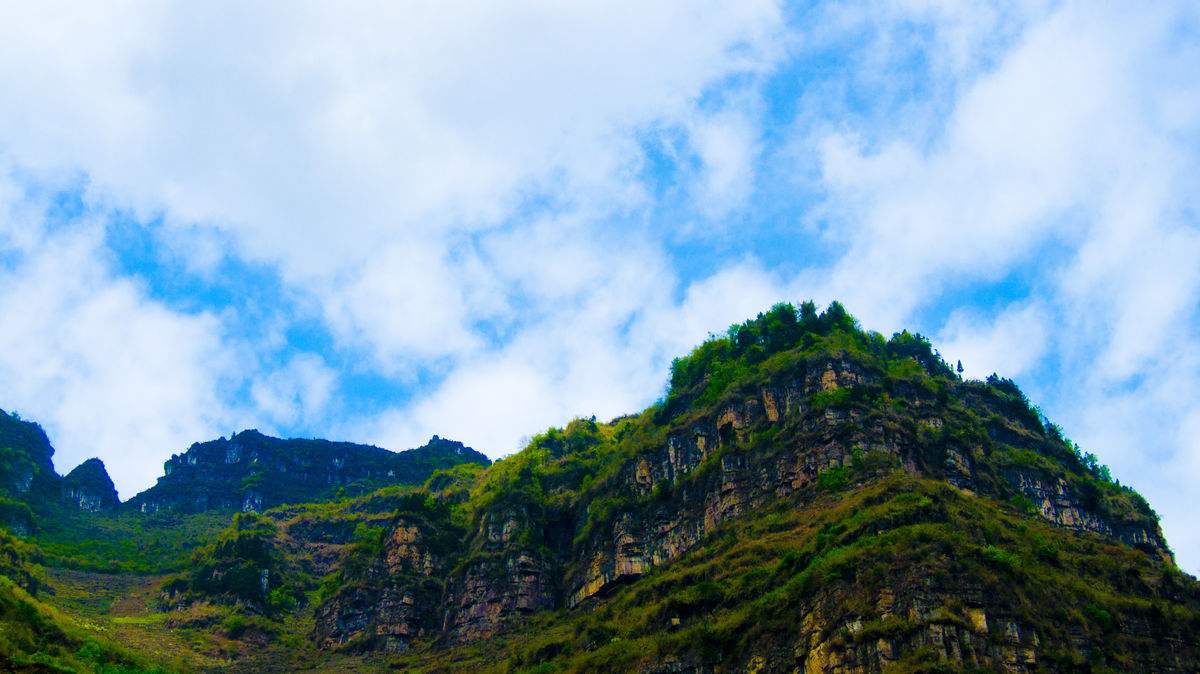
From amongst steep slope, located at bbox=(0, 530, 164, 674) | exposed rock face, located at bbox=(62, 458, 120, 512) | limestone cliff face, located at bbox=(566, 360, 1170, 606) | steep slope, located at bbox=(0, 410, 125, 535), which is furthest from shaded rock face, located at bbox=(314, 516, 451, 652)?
exposed rock face, located at bbox=(62, 458, 120, 512)

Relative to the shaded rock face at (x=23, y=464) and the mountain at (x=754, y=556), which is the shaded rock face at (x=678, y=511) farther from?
the shaded rock face at (x=23, y=464)

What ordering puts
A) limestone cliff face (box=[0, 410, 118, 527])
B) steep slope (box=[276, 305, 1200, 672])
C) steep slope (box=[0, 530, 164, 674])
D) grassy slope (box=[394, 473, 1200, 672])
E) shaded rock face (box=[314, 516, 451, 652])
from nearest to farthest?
steep slope (box=[276, 305, 1200, 672])
grassy slope (box=[394, 473, 1200, 672])
steep slope (box=[0, 530, 164, 674])
shaded rock face (box=[314, 516, 451, 652])
limestone cliff face (box=[0, 410, 118, 527])

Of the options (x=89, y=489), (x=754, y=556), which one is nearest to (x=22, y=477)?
(x=89, y=489)

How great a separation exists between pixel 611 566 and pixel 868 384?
31.4 metres

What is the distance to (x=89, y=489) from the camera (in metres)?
194

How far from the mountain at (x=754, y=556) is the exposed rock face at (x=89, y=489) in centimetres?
5469

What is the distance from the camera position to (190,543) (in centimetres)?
16725

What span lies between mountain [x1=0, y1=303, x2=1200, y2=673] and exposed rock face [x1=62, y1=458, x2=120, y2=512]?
179 feet

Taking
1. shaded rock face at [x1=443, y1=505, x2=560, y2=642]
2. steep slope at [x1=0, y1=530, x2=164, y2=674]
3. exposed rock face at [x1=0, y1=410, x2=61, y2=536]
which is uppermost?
exposed rock face at [x1=0, y1=410, x2=61, y2=536]

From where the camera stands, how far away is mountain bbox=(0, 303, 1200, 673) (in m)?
62.8

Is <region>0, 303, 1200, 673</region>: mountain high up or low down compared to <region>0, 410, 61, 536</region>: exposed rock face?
down

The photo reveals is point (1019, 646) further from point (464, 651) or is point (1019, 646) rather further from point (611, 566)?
point (464, 651)

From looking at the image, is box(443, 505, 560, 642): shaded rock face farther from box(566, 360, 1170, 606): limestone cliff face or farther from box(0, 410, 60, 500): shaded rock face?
box(0, 410, 60, 500): shaded rock face

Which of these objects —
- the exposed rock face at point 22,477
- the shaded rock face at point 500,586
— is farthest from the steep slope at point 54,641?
the exposed rock face at point 22,477
